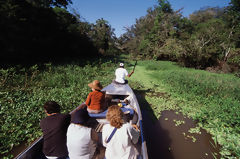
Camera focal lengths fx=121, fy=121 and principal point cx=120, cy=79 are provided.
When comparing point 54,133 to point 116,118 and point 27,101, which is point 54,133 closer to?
point 116,118

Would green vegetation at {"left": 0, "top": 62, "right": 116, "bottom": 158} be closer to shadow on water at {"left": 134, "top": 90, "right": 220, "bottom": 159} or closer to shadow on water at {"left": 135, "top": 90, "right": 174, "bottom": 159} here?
shadow on water at {"left": 135, "top": 90, "right": 174, "bottom": 159}

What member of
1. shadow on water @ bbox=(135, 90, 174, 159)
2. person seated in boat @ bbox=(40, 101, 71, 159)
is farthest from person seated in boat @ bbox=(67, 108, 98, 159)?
shadow on water @ bbox=(135, 90, 174, 159)

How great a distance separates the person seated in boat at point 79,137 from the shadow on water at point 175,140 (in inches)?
79.2

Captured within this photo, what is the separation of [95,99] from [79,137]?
1.56 m

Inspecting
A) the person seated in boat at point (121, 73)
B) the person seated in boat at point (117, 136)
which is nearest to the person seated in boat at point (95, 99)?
the person seated in boat at point (117, 136)

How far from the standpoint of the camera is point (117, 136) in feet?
5.92

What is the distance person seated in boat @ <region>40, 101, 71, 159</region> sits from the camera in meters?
1.90

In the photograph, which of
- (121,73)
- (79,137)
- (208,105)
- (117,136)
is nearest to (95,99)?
(79,137)

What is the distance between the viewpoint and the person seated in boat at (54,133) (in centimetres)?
190

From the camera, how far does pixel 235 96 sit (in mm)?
5750

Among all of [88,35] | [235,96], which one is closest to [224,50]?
[235,96]

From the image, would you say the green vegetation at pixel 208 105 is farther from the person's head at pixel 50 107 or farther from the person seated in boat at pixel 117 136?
the person's head at pixel 50 107

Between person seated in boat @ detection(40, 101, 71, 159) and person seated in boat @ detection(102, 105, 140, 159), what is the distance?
27.4 inches

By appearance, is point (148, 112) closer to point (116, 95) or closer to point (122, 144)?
point (116, 95)
